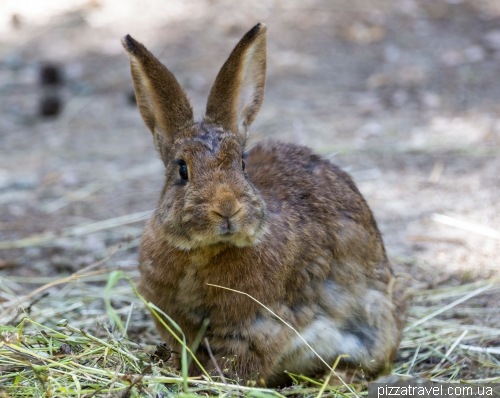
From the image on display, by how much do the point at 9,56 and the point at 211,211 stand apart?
8.92 m

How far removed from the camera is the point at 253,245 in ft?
11.1

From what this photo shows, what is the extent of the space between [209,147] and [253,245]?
0.55m

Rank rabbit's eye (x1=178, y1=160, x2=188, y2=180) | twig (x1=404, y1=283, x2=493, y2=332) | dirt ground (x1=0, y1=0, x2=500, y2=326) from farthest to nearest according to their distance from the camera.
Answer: dirt ground (x1=0, y1=0, x2=500, y2=326) < twig (x1=404, y1=283, x2=493, y2=332) < rabbit's eye (x1=178, y1=160, x2=188, y2=180)

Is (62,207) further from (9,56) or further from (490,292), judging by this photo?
(9,56)

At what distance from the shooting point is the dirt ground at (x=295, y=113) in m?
5.85

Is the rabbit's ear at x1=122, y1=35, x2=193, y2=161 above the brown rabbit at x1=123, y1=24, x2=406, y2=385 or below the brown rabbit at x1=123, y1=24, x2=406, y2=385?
above

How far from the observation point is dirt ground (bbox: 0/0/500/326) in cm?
585

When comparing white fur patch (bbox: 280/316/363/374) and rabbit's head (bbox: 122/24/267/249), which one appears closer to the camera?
rabbit's head (bbox: 122/24/267/249)

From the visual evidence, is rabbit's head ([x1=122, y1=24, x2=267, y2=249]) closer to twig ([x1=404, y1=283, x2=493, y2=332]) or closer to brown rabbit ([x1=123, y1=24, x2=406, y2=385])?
brown rabbit ([x1=123, y1=24, x2=406, y2=385])

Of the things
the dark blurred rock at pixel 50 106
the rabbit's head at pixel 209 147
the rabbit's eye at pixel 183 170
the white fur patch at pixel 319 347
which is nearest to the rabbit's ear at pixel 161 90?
the rabbit's head at pixel 209 147

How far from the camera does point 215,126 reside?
370 cm

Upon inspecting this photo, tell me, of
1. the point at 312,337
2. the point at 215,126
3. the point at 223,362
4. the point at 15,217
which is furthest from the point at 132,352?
the point at 15,217

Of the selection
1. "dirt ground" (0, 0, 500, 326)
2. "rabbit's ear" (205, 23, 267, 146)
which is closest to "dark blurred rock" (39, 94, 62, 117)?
"dirt ground" (0, 0, 500, 326)

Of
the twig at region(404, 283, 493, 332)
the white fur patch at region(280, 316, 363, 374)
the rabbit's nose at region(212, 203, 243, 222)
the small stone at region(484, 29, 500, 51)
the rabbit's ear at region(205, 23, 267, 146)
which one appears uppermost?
the rabbit's ear at region(205, 23, 267, 146)
